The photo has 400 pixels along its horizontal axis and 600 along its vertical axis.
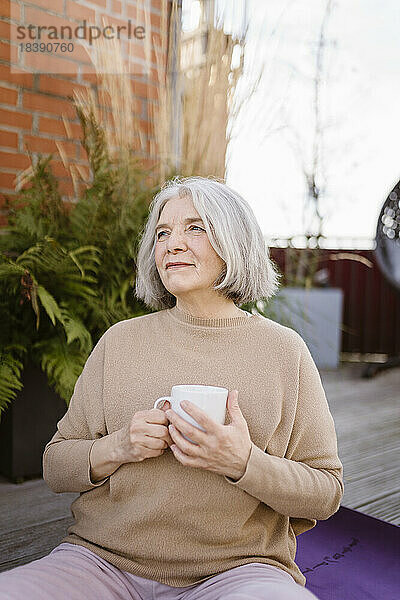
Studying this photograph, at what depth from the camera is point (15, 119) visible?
2.29 meters

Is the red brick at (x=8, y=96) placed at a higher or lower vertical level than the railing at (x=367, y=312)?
higher

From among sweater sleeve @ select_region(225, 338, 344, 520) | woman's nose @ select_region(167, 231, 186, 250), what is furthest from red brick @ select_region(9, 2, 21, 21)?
sweater sleeve @ select_region(225, 338, 344, 520)

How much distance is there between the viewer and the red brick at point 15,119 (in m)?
2.26

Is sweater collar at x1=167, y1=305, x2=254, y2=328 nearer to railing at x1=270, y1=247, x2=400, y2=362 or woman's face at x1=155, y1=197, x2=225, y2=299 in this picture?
woman's face at x1=155, y1=197, x2=225, y2=299

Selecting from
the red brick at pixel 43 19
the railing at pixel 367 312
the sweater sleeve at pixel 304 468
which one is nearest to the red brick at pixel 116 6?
the red brick at pixel 43 19

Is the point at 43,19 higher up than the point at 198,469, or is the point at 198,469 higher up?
the point at 43,19

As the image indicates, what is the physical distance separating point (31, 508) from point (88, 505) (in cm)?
76

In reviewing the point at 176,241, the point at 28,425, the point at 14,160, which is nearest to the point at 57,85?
the point at 14,160

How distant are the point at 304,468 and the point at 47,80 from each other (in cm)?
196

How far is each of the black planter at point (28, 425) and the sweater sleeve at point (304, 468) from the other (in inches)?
44.7

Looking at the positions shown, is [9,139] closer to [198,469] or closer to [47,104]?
[47,104]

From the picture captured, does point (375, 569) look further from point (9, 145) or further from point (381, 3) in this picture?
point (381, 3)

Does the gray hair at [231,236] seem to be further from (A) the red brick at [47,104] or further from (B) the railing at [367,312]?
(B) the railing at [367,312]

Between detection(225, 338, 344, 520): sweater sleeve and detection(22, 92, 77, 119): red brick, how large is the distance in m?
1.70
